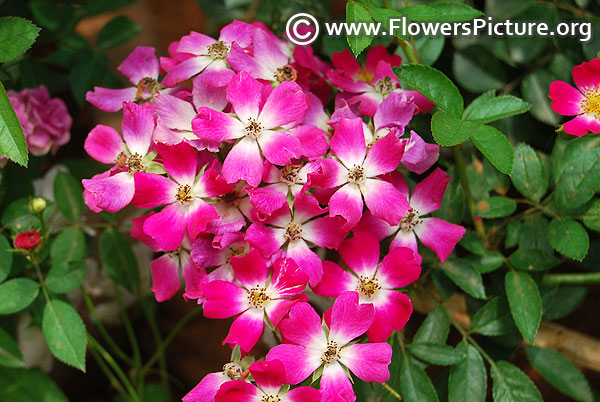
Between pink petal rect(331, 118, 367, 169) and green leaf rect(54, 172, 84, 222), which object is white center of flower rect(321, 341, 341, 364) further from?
green leaf rect(54, 172, 84, 222)

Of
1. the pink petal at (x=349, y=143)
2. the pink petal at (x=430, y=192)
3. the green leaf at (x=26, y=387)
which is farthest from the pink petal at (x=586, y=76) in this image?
the green leaf at (x=26, y=387)

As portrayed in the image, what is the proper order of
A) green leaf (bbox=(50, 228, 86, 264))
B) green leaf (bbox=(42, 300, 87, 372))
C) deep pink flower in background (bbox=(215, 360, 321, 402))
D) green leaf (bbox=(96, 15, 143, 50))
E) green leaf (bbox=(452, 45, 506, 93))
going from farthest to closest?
green leaf (bbox=(96, 15, 143, 50)) → green leaf (bbox=(452, 45, 506, 93)) → green leaf (bbox=(50, 228, 86, 264)) → green leaf (bbox=(42, 300, 87, 372)) → deep pink flower in background (bbox=(215, 360, 321, 402))

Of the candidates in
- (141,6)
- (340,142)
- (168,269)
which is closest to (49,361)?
(168,269)

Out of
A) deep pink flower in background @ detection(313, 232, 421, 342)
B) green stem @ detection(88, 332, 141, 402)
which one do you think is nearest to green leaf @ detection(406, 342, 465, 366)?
deep pink flower in background @ detection(313, 232, 421, 342)

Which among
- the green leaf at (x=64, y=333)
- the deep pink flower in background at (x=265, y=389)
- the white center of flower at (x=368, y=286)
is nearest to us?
the deep pink flower in background at (x=265, y=389)

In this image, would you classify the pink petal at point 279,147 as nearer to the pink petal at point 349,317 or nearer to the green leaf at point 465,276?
the pink petal at point 349,317
